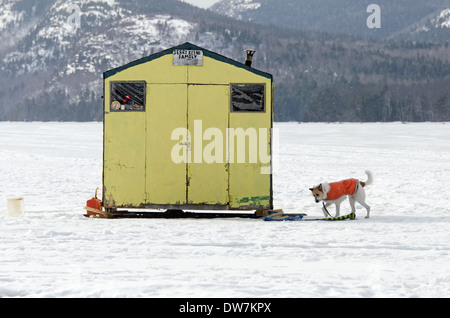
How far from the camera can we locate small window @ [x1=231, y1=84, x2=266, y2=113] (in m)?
10.3

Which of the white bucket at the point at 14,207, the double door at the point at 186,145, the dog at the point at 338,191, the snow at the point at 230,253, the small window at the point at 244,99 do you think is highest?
→ the small window at the point at 244,99

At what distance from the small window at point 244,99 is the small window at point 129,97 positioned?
1.61 metres

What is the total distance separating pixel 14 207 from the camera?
10.1 meters

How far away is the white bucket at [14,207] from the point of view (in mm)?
10031

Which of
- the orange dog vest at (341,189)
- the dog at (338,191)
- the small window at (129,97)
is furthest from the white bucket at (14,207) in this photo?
the orange dog vest at (341,189)

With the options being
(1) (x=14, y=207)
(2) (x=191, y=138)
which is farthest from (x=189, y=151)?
(1) (x=14, y=207)

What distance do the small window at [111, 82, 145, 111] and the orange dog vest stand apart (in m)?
3.59

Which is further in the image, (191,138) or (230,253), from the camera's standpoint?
(191,138)

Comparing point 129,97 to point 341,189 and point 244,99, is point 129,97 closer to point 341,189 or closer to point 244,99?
point 244,99

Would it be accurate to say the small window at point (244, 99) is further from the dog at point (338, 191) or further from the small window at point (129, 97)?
the dog at point (338, 191)

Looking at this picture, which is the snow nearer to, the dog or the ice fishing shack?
the dog

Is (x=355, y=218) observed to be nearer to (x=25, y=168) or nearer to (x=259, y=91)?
(x=259, y=91)

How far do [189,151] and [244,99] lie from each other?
4.41ft
